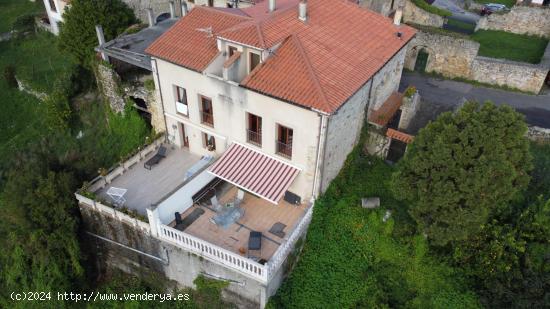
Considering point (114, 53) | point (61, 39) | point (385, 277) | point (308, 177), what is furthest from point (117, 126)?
point (385, 277)

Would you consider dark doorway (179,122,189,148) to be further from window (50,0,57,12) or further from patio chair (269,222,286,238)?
window (50,0,57,12)

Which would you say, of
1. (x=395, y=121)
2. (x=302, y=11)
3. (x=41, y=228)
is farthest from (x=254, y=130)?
(x=41, y=228)

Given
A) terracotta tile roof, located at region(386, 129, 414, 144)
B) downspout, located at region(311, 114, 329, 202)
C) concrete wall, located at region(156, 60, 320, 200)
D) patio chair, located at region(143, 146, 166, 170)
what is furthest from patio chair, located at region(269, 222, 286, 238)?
patio chair, located at region(143, 146, 166, 170)

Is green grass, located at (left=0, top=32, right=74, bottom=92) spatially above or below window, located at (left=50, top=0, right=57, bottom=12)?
below

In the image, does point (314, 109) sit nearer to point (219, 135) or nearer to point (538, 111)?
point (219, 135)

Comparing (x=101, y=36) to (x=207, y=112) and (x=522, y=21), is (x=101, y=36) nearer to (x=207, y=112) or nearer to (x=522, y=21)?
(x=207, y=112)

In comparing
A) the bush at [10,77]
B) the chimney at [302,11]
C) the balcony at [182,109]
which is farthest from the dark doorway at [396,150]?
the bush at [10,77]

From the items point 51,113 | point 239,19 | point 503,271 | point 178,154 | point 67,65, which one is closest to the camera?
point 503,271
